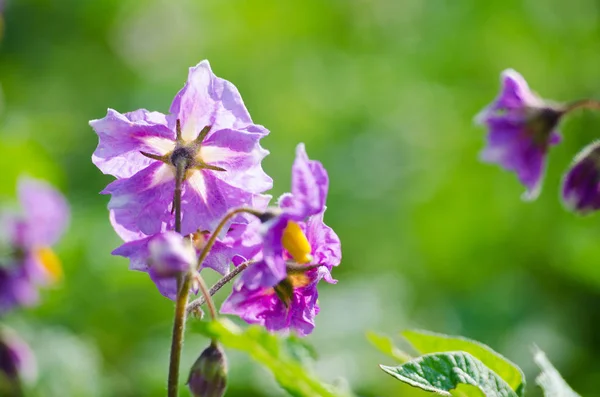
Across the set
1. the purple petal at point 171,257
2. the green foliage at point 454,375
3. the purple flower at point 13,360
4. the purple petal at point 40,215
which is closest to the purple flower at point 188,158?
the purple petal at point 171,257

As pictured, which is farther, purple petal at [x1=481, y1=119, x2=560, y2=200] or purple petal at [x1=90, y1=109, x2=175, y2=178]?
purple petal at [x1=481, y1=119, x2=560, y2=200]

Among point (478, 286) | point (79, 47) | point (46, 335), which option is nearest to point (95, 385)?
point (46, 335)

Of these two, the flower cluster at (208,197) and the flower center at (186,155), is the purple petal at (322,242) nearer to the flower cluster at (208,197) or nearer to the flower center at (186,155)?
the flower cluster at (208,197)

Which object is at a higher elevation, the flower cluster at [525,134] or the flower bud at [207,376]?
the flower cluster at [525,134]

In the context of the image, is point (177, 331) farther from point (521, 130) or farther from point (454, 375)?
point (521, 130)

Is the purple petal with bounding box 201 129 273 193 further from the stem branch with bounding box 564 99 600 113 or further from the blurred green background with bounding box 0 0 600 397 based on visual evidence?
the blurred green background with bounding box 0 0 600 397

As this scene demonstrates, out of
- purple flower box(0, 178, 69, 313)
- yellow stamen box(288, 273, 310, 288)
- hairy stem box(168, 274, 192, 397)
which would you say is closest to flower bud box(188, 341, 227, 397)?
hairy stem box(168, 274, 192, 397)

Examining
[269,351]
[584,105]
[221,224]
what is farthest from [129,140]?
[584,105]
